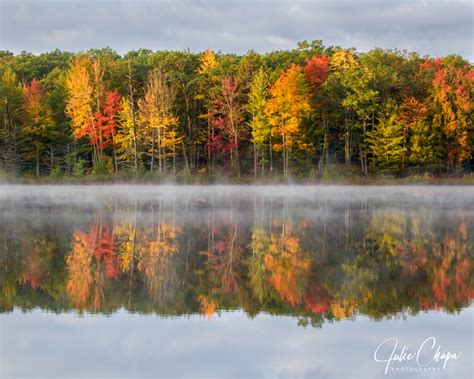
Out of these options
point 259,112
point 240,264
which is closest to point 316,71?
point 259,112

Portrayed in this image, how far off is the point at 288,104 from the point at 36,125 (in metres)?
22.7

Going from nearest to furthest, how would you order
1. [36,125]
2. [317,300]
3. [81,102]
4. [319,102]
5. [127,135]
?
[317,300] < [81,102] < [36,125] < [127,135] < [319,102]

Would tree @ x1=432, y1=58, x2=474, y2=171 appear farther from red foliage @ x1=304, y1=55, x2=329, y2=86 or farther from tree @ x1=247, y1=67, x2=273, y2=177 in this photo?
tree @ x1=247, y1=67, x2=273, y2=177

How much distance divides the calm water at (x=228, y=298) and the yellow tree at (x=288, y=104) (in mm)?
39857

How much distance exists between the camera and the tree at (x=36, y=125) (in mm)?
63188

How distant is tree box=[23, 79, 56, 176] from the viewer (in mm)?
63188

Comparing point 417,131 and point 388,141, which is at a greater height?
point 417,131

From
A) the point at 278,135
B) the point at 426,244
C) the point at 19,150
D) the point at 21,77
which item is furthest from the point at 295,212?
the point at 21,77

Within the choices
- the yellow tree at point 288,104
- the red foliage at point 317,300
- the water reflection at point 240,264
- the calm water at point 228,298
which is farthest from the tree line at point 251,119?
the red foliage at point 317,300

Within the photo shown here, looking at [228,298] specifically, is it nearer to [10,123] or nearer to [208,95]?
[10,123]

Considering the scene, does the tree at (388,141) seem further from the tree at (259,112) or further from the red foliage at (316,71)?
the tree at (259,112)

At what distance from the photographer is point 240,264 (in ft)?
47.8

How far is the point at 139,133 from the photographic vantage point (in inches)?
2486

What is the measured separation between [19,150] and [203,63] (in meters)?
21.6
